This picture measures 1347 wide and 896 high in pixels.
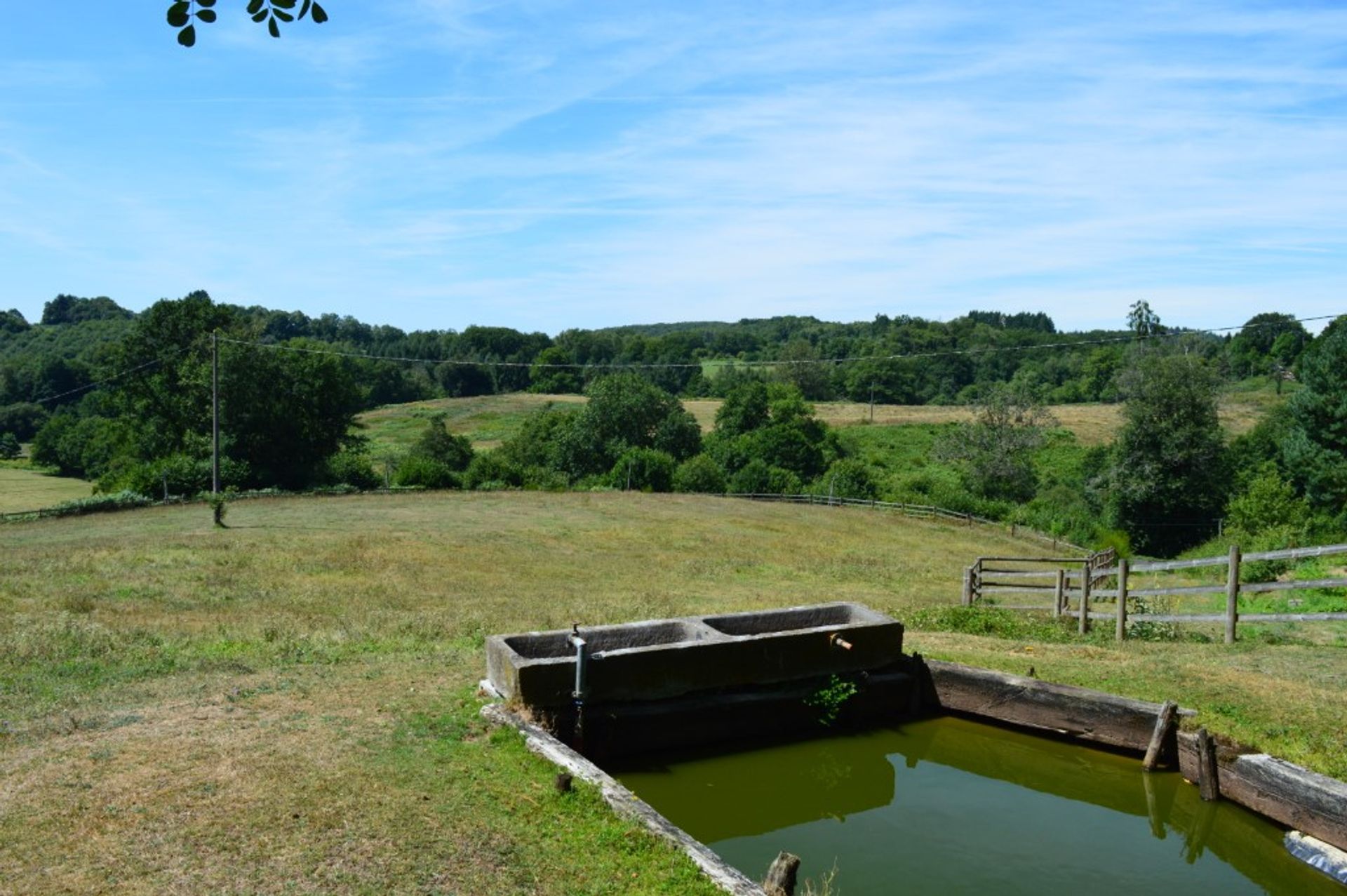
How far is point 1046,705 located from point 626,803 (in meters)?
6.00

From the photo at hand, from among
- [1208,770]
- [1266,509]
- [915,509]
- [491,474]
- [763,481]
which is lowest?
[915,509]

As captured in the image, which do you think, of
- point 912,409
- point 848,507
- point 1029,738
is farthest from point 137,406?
point 912,409

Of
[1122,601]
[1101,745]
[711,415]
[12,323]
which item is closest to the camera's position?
[1101,745]

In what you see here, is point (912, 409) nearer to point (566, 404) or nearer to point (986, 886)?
point (566, 404)

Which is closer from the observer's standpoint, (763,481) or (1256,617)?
(1256,617)

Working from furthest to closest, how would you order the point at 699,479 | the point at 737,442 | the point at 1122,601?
the point at 737,442 → the point at 699,479 → the point at 1122,601

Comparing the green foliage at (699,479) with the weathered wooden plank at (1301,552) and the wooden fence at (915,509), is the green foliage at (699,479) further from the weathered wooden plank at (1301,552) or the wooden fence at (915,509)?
the weathered wooden plank at (1301,552)

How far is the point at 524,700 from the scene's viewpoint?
9.77 meters

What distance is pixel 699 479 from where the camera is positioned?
2298 inches

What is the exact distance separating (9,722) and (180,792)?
2830 millimetres

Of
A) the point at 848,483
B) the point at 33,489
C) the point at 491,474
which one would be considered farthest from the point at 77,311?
the point at 848,483

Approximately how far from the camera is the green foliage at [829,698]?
11.5m

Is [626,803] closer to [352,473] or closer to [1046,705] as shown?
[1046,705]

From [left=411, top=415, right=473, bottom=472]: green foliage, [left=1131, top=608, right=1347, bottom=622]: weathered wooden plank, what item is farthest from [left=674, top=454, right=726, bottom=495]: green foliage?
[left=1131, top=608, right=1347, bottom=622]: weathered wooden plank
